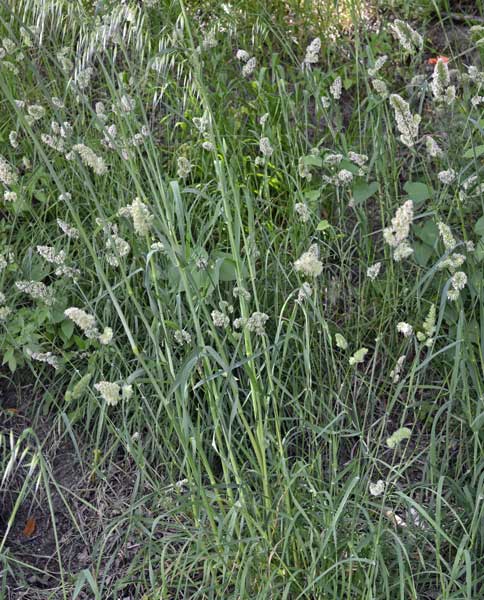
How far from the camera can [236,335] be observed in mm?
2139

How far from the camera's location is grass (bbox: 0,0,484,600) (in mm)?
2082

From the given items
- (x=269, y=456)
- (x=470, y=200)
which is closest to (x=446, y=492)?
(x=269, y=456)

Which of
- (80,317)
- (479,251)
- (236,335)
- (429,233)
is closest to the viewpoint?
(80,317)

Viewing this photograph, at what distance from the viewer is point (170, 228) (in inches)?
79.0

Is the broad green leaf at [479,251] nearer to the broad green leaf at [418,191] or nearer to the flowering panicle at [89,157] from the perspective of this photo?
the broad green leaf at [418,191]

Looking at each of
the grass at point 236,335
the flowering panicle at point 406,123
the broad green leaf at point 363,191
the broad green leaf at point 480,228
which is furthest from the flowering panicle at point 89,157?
the broad green leaf at point 480,228

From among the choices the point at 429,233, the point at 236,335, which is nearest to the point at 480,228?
the point at 429,233

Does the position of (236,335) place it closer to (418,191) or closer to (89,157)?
(89,157)

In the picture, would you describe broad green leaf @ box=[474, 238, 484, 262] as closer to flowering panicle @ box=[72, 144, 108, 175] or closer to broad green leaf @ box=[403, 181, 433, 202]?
broad green leaf @ box=[403, 181, 433, 202]

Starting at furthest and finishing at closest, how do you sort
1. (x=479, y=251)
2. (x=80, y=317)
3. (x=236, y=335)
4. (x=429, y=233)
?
(x=429, y=233)
(x=479, y=251)
(x=236, y=335)
(x=80, y=317)

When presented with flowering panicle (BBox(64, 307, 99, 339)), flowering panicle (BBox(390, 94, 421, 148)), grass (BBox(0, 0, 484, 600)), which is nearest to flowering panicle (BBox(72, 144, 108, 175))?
grass (BBox(0, 0, 484, 600))

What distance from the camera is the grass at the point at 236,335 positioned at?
208 centimetres

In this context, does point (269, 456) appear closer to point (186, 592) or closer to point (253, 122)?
point (186, 592)

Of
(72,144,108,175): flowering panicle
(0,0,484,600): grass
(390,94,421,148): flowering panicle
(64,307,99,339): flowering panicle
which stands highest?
(72,144,108,175): flowering panicle
